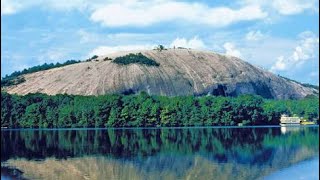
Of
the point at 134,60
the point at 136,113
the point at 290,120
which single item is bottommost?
the point at 290,120

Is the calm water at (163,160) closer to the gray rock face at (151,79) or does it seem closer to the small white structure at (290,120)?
the small white structure at (290,120)

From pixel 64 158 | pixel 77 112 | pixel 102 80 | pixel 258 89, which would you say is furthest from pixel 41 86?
pixel 64 158

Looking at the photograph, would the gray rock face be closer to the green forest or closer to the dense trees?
the dense trees

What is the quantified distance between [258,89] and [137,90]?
4522cm

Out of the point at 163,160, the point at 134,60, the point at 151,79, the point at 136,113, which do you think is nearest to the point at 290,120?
the point at 136,113

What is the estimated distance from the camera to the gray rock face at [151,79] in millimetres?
171250

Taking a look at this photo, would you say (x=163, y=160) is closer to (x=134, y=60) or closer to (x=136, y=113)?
(x=136, y=113)

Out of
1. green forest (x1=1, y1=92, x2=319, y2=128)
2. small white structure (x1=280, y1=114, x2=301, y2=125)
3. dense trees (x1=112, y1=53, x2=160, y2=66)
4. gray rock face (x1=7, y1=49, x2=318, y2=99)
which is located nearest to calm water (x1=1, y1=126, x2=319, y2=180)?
green forest (x1=1, y1=92, x2=319, y2=128)

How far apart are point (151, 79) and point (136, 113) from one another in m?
50.0

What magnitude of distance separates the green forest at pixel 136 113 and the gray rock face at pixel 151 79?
34165mm

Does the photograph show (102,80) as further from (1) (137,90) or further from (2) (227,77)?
(2) (227,77)

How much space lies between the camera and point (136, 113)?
127000mm

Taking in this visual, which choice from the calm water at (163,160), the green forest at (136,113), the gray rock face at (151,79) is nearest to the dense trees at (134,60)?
the gray rock face at (151,79)

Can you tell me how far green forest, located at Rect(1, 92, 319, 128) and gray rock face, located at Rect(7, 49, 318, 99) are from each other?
34.2 m
